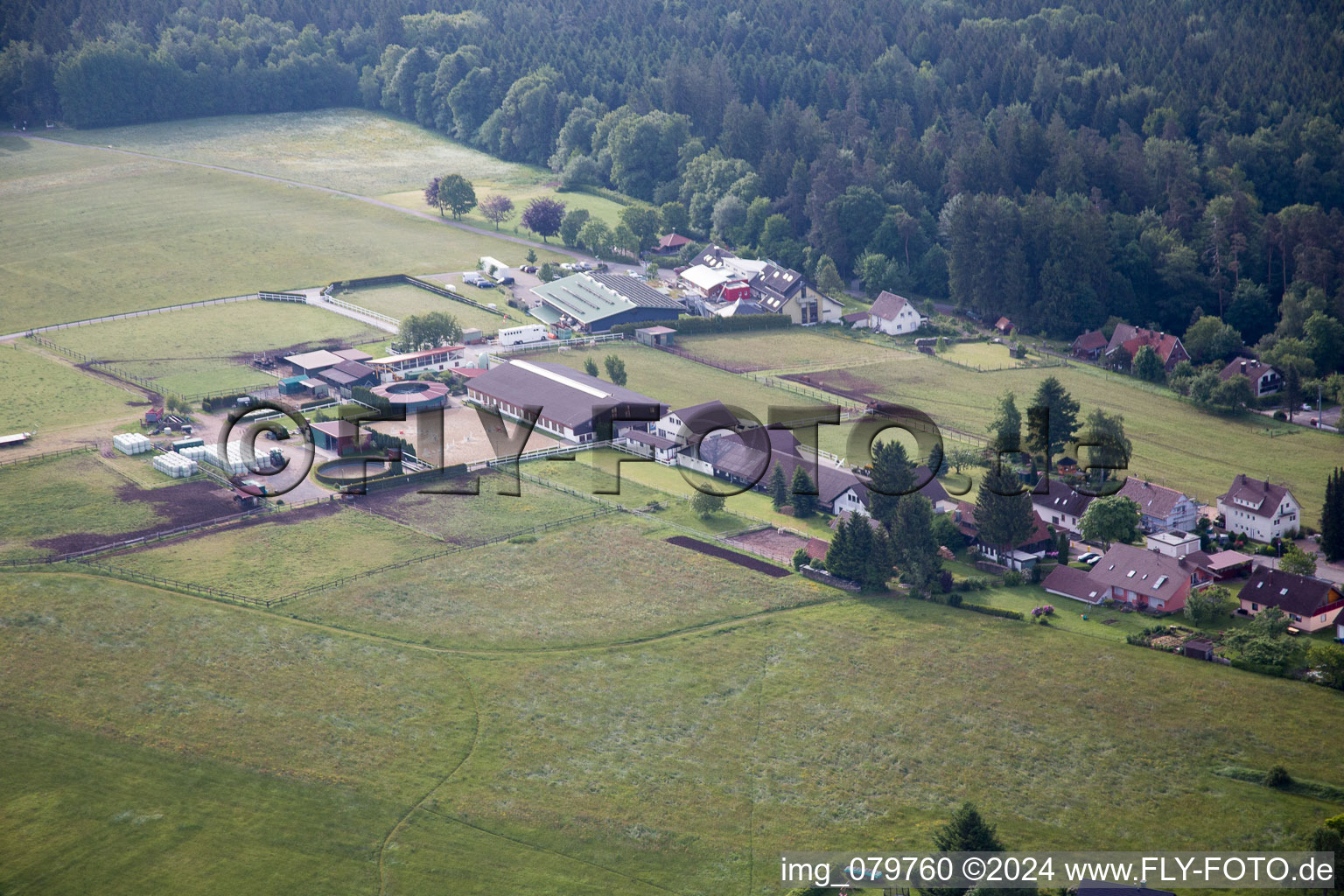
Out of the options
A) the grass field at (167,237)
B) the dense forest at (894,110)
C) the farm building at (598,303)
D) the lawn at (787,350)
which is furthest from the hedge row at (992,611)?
the grass field at (167,237)

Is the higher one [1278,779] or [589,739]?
[1278,779]

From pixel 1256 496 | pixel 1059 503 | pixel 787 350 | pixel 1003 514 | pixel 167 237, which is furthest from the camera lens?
pixel 167 237

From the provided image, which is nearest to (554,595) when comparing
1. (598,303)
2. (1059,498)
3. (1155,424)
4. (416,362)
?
(1059,498)

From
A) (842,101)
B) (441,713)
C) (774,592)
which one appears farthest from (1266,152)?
(441,713)

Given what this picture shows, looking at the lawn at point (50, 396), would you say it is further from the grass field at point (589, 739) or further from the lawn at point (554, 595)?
the lawn at point (554, 595)

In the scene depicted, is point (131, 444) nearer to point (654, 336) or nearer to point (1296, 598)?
point (654, 336)

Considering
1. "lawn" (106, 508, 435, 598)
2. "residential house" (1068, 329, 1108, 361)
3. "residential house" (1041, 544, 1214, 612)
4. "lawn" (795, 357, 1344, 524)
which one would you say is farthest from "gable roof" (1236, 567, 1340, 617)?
"residential house" (1068, 329, 1108, 361)
